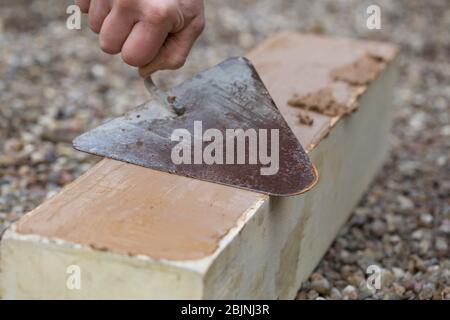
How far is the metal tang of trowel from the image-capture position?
1896 mm

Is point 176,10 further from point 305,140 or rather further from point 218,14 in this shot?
point 218,14

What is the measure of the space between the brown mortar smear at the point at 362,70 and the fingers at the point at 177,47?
0.92 meters

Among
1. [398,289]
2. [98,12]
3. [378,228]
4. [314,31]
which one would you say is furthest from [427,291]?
[314,31]

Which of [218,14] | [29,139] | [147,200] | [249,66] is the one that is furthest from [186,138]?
[218,14]

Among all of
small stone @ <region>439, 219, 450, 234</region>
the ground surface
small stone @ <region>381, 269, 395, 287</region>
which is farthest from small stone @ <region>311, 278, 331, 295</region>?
small stone @ <region>439, 219, 450, 234</region>

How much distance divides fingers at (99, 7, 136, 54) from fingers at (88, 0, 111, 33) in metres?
0.04

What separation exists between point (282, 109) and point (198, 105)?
35 centimetres

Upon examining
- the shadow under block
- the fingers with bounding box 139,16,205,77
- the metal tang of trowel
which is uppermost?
the fingers with bounding box 139,16,205,77

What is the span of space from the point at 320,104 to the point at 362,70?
500mm

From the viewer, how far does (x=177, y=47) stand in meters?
1.97

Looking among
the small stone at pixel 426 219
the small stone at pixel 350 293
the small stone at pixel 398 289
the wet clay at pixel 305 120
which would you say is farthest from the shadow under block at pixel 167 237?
the small stone at pixel 426 219

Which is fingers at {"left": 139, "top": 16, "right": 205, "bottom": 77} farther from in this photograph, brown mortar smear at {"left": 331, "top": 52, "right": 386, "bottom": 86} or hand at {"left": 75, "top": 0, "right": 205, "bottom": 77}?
brown mortar smear at {"left": 331, "top": 52, "right": 386, "bottom": 86}

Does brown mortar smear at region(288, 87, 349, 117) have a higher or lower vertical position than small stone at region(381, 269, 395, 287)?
higher

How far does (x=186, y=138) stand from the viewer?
6.57 ft
